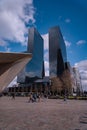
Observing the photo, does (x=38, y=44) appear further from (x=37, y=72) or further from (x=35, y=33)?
(x=37, y=72)

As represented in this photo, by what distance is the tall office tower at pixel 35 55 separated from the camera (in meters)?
139

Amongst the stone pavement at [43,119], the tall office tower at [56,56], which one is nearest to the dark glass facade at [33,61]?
the tall office tower at [56,56]

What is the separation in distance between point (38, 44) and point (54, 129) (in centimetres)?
14479

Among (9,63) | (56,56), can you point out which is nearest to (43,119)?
(9,63)

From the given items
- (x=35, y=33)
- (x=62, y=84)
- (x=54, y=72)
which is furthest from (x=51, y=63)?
(x=62, y=84)

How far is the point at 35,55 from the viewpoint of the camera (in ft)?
470

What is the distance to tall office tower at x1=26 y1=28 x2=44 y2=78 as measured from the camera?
5459 inches

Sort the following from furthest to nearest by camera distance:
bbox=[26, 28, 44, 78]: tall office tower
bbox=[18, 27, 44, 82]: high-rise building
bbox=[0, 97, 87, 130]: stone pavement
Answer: bbox=[26, 28, 44, 78]: tall office tower, bbox=[18, 27, 44, 82]: high-rise building, bbox=[0, 97, 87, 130]: stone pavement

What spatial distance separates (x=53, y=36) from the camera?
455 ft

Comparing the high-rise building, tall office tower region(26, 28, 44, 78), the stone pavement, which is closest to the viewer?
the stone pavement

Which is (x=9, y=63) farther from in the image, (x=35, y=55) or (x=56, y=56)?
(x=35, y=55)

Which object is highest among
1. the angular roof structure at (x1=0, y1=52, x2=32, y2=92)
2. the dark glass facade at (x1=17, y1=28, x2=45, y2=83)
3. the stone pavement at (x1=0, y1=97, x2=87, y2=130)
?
the dark glass facade at (x1=17, y1=28, x2=45, y2=83)

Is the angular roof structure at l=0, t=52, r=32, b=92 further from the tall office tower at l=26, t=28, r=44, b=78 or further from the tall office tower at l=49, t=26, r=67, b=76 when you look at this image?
the tall office tower at l=26, t=28, r=44, b=78

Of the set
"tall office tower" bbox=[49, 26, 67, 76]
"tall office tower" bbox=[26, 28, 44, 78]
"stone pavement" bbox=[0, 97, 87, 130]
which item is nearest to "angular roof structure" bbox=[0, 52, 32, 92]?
"stone pavement" bbox=[0, 97, 87, 130]
